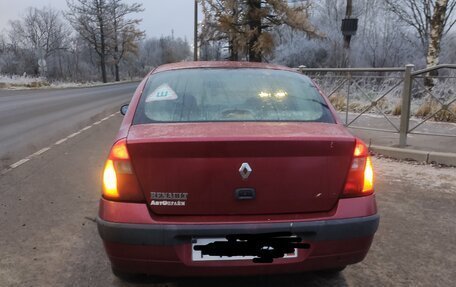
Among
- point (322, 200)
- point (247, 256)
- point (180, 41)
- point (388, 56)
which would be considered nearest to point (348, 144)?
point (322, 200)

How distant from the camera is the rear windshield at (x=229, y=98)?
10.1 ft

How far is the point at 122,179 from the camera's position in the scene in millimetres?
2629

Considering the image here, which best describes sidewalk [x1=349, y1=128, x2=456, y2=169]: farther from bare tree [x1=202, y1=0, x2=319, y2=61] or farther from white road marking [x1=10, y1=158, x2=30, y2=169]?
bare tree [x1=202, y1=0, x2=319, y2=61]

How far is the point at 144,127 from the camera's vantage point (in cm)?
286

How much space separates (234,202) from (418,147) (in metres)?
5.86

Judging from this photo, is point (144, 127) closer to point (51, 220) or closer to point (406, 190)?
point (51, 220)

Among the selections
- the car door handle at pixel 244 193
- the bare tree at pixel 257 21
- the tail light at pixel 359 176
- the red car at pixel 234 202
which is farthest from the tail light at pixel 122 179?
the bare tree at pixel 257 21

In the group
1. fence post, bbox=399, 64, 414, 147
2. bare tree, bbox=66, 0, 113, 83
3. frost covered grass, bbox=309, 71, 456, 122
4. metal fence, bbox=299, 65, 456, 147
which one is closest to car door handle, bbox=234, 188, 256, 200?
fence post, bbox=399, 64, 414, 147

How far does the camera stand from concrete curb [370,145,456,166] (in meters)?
6.81

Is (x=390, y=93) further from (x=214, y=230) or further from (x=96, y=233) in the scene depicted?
(x=214, y=230)

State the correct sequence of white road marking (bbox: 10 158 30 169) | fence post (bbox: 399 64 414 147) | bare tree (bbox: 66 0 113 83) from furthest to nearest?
bare tree (bbox: 66 0 113 83) → fence post (bbox: 399 64 414 147) → white road marking (bbox: 10 158 30 169)

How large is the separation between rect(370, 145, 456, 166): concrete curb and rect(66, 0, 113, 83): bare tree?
50.0m

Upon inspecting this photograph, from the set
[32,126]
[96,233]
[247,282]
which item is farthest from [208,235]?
[32,126]

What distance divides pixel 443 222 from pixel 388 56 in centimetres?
3385
